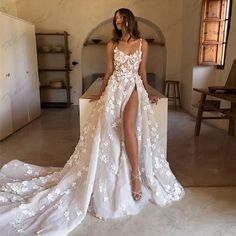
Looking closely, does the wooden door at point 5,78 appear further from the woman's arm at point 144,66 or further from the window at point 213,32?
the window at point 213,32

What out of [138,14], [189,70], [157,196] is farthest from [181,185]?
[138,14]

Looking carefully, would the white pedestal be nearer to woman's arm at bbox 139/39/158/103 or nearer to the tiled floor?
woman's arm at bbox 139/39/158/103

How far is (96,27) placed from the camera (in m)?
6.12

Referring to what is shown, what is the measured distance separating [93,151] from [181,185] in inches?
34.7

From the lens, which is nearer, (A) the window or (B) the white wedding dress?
(B) the white wedding dress

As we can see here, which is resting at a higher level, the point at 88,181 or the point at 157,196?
the point at 88,181

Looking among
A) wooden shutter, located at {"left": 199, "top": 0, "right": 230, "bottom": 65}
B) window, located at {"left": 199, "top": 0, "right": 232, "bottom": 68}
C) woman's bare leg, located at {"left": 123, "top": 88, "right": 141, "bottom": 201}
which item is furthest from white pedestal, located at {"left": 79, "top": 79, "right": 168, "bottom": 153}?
wooden shutter, located at {"left": 199, "top": 0, "right": 230, "bottom": 65}

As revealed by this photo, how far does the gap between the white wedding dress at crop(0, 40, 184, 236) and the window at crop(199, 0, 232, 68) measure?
303 cm

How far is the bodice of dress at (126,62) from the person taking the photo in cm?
208

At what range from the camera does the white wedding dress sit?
189 centimetres

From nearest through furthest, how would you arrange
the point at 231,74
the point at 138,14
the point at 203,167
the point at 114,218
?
the point at 114,218 < the point at 203,167 < the point at 231,74 < the point at 138,14

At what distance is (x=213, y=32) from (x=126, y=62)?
330cm

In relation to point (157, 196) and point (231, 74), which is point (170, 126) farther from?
point (157, 196)

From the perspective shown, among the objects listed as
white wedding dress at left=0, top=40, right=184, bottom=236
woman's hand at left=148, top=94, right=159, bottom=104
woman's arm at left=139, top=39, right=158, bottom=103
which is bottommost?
white wedding dress at left=0, top=40, right=184, bottom=236
